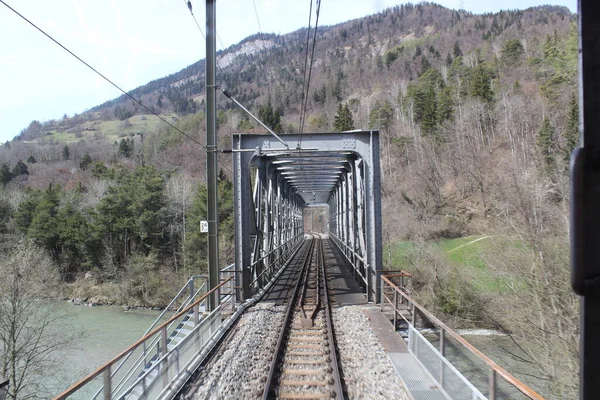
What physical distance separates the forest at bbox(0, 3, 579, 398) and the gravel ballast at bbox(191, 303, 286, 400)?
621 cm

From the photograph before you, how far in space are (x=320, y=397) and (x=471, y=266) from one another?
18.7 meters

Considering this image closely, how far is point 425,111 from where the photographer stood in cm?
5234

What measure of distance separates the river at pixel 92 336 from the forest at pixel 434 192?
2.01m

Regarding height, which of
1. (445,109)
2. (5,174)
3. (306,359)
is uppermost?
(445,109)

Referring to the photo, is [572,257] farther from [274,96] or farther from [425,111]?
[274,96]

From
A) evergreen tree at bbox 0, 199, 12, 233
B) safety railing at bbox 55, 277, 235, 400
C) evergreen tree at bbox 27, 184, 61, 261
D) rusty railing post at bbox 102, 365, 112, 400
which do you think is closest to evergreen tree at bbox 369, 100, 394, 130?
evergreen tree at bbox 27, 184, 61, 261

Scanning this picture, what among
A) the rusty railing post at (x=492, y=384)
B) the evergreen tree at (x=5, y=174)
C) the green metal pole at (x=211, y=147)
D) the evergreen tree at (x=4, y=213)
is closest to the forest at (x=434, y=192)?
the evergreen tree at (x=4, y=213)

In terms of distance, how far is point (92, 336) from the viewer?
25.3m

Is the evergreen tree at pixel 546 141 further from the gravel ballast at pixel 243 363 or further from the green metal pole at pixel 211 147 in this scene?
the gravel ballast at pixel 243 363

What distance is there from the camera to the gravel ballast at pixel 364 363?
5.34 m

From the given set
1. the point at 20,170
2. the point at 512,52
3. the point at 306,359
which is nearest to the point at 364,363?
the point at 306,359

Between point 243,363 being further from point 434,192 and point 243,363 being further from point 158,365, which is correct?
point 434,192

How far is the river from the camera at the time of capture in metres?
19.9

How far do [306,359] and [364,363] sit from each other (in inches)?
39.8
